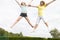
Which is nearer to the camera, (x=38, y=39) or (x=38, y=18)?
(x=38, y=39)

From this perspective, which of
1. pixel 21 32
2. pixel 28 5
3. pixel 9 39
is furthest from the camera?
pixel 21 32

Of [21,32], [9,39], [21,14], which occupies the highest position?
[21,14]

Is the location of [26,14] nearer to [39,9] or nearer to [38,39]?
[39,9]

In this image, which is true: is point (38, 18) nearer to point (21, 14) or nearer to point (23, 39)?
point (21, 14)

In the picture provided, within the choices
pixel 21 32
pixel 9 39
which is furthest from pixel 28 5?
pixel 9 39

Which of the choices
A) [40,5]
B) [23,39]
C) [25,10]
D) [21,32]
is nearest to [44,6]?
[40,5]

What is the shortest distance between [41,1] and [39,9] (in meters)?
0.65

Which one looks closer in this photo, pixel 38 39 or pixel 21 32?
pixel 38 39

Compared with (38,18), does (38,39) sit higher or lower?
lower

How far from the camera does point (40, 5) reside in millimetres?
15945

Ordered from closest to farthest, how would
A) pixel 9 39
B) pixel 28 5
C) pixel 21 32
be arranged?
pixel 9 39 → pixel 28 5 → pixel 21 32

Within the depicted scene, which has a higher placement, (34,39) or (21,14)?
(21,14)

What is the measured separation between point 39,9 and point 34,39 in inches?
137

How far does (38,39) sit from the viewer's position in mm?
13219
